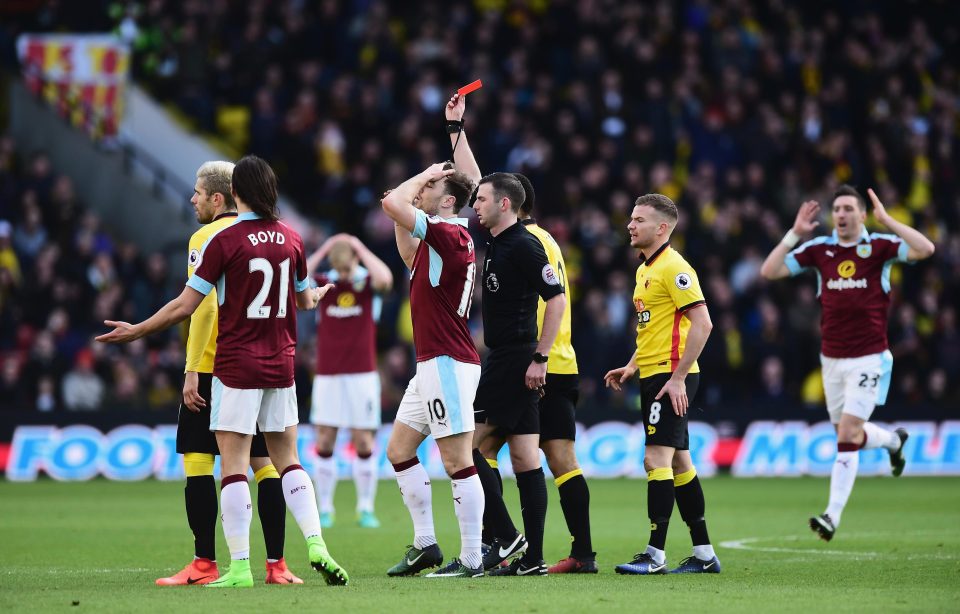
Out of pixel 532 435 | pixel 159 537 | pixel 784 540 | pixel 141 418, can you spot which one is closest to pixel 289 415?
pixel 532 435

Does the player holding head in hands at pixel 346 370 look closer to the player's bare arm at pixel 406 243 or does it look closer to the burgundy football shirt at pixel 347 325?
the burgundy football shirt at pixel 347 325

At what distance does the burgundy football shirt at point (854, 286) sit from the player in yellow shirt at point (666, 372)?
2733 millimetres

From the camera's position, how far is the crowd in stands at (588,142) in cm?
2250

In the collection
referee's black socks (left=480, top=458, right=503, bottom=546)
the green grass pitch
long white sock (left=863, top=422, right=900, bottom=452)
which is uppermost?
long white sock (left=863, top=422, right=900, bottom=452)

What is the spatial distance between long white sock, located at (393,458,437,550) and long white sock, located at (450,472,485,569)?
0.25 m

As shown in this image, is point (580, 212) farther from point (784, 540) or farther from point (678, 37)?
point (784, 540)

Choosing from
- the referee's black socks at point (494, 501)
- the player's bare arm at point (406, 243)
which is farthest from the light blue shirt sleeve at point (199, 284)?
the referee's black socks at point (494, 501)

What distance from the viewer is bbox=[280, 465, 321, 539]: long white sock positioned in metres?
9.17

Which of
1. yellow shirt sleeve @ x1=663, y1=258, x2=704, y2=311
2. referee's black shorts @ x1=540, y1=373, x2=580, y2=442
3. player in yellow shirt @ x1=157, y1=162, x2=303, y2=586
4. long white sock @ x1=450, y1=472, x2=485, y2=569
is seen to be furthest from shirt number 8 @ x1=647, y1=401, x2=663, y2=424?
player in yellow shirt @ x1=157, y1=162, x2=303, y2=586

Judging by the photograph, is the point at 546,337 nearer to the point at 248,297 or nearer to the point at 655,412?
the point at 655,412

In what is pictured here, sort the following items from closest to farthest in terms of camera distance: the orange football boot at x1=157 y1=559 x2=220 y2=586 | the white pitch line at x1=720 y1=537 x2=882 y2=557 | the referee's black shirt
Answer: the orange football boot at x1=157 y1=559 x2=220 y2=586, the referee's black shirt, the white pitch line at x1=720 y1=537 x2=882 y2=557

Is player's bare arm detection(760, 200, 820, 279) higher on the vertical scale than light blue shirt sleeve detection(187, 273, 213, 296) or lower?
higher

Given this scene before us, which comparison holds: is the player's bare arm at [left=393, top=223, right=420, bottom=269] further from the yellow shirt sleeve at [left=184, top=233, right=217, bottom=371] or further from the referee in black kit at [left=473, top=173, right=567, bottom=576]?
the yellow shirt sleeve at [left=184, top=233, right=217, bottom=371]

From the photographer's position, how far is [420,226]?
30.3 ft
